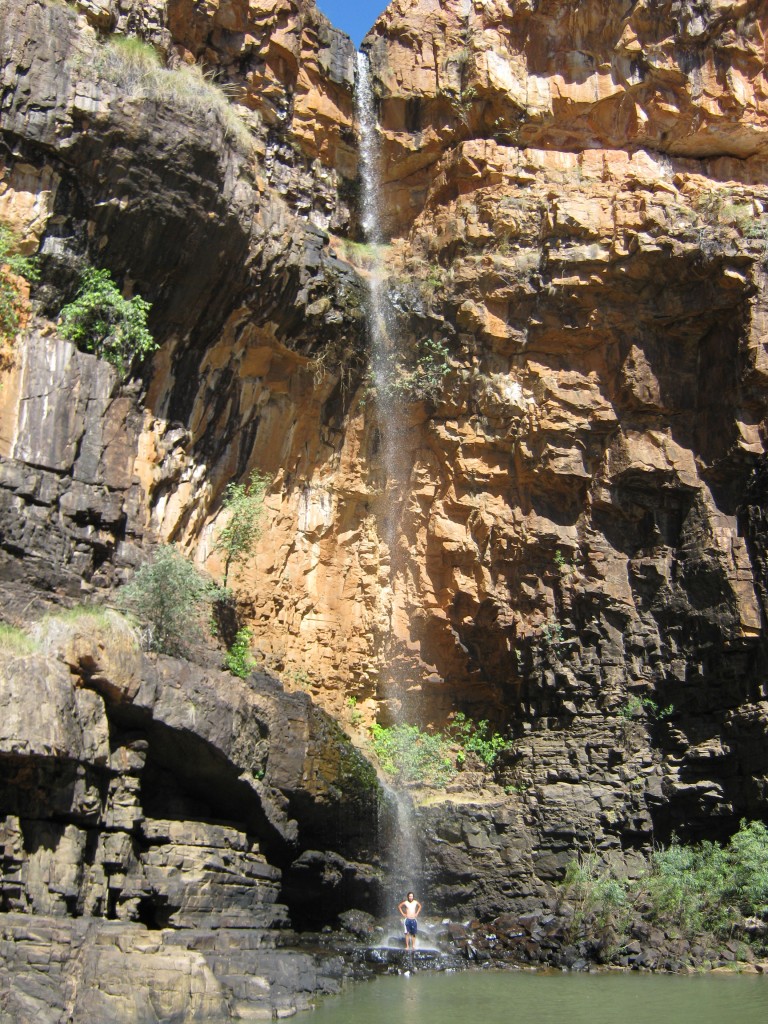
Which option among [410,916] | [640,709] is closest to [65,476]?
[410,916]

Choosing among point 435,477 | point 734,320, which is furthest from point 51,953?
point 734,320

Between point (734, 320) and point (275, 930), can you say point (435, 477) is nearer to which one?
point (734, 320)

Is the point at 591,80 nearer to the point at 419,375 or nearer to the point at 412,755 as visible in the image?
the point at 419,375

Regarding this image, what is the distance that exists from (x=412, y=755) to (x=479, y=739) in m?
1.64

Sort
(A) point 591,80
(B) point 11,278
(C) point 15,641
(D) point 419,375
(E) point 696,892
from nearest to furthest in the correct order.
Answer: (C) point 15,641 → (B) point 11,278 → (E) point 696,892 → (D) point 419,375 → (A) point 591,80

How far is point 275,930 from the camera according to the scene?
579 inches

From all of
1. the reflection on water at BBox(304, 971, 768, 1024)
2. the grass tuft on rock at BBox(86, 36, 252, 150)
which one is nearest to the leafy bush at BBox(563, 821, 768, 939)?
the reflection on water at BBox(304, 971, 768, 1024)

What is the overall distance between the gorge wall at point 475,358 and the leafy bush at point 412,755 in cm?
59

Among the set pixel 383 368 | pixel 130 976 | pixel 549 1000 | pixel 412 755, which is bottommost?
pixel 549 1000

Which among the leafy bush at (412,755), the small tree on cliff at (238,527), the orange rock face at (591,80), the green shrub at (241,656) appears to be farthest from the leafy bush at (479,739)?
the orange rock face at (591,80)

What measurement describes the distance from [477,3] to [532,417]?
32.0 ft

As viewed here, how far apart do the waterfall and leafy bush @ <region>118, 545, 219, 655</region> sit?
231 inches

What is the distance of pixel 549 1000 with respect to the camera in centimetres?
1330

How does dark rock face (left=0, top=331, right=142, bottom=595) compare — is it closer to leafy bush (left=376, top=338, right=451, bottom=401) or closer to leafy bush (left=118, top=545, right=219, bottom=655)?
leafy bush (left=118, top=545, right=219, bottom=655)
